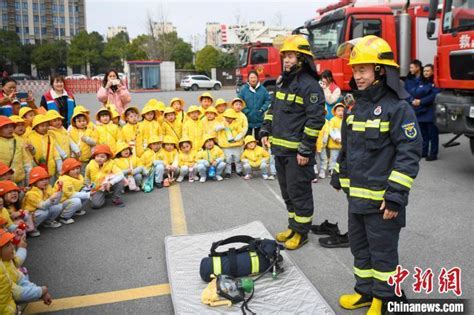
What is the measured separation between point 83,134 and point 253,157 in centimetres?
281

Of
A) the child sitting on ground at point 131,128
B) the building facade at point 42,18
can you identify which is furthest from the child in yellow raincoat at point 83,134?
the building facade at point 42,18

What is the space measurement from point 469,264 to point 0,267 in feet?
12.9

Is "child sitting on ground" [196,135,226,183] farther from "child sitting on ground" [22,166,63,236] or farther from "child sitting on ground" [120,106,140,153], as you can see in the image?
"child sitting on ground" [22,166,63,236]

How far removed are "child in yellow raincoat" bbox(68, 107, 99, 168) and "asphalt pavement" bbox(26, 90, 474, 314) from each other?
3.25 feet

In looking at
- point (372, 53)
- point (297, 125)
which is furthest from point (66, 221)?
point (372, 53)

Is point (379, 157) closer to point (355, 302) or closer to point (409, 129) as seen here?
point (409, 129)

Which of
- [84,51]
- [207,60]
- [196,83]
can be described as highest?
[84,51]

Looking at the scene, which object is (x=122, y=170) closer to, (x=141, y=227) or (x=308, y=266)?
(x=141, y=227)

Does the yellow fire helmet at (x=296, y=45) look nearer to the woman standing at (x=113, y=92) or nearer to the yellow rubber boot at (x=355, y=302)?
Answer: the yellow rubber boot at (x=355, y=302)

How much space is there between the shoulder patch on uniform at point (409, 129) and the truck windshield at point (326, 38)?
7811 mm

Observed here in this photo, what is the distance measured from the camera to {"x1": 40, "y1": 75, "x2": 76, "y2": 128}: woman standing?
7047 mm

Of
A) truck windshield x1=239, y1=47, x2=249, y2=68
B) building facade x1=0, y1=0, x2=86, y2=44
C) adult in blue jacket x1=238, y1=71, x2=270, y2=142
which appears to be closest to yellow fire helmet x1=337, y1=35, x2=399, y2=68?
adult in blue jacket x1=238, y1=71, x2=270, y2=142

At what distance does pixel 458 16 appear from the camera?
6.48 metres

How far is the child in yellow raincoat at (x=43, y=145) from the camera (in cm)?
567
